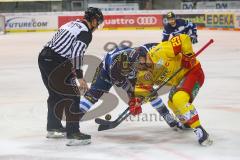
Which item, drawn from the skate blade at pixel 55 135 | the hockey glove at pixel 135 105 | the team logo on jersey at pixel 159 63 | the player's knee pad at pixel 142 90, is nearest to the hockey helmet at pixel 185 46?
the team logo on jersey at pixel 159 63

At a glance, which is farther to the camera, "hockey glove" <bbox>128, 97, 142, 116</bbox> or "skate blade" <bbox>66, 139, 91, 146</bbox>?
"hockey glove" <bbox>128, 97, 142, 116</bbox>

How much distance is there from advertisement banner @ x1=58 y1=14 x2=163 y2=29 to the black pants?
20.0m

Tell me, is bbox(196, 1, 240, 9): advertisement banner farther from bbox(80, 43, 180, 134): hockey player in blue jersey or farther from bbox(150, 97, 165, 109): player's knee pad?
bbox(80, 43, 180, 134): hockey player in blue jersey

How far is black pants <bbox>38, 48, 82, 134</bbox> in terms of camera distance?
553 centimetres

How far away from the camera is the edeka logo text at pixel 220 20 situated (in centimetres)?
2386

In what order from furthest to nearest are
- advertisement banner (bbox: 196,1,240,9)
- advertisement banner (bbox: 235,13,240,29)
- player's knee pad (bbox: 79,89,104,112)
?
advertisement banner (bbox: 196,1,240,9) < advertisement banner (bbox: 235,13,240,29) < player's knee pad (bbox: 79,89,104,112)

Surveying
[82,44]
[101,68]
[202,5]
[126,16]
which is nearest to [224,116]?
[101,68]

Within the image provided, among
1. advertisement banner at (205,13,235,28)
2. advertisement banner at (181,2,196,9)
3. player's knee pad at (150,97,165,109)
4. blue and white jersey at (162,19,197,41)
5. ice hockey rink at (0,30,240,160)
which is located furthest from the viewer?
advertisement banner at (181,2,196,9)

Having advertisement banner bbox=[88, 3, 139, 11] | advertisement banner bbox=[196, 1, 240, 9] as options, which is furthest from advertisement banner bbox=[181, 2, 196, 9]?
advertisement banner bbox=[88, 3, 139, 11]

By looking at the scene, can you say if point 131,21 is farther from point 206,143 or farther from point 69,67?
point 206,143

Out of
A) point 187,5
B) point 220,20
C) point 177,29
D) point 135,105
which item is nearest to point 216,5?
point 187,5

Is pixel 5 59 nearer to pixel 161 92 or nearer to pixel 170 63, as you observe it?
pixel 161 92

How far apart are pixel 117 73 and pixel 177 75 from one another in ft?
2.05

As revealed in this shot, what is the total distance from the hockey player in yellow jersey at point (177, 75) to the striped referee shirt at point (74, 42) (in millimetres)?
604
